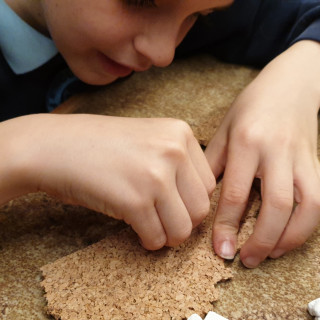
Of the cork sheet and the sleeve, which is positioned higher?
the sleeve

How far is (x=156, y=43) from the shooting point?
719 mm

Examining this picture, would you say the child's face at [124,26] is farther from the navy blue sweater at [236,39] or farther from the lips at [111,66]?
the navy blue sweater at [236,39]

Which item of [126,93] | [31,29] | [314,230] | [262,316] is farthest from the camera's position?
[126,93]

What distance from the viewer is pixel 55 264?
22.9 inches

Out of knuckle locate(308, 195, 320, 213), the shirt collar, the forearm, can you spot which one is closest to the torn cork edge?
knuckle locate(308, 195, 320, 213)

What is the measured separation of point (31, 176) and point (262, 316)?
0.40 metres

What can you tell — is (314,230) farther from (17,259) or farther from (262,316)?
(17,259)

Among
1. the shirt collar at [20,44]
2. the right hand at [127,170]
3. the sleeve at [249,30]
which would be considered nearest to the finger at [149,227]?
the right hand at [127,170]

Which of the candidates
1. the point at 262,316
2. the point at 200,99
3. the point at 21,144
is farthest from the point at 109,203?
the point at 200,99

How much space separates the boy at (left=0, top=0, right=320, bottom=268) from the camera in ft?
1.84

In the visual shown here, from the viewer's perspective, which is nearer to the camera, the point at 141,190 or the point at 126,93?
the point at 141,190

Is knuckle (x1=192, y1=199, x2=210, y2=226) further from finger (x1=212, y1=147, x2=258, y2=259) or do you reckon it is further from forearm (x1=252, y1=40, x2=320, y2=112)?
forearm (x1=252, y1=40, x2=320, y2=112)

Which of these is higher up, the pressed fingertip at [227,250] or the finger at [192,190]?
the finger at [192,190]

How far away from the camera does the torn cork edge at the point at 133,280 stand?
1.73 feet
